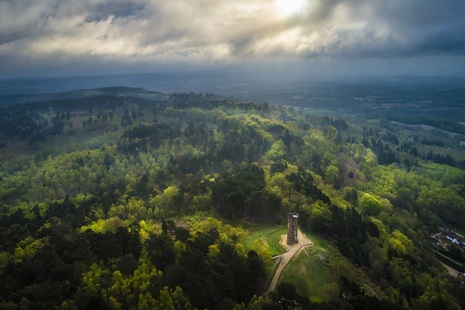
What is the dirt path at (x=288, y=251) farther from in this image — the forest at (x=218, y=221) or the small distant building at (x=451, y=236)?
the small distant building at (x=451, y=236)

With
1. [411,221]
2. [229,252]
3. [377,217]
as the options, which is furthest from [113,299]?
[411,221]

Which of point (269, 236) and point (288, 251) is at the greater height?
point (269, 236)

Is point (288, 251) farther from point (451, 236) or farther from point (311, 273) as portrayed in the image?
point (451, 236)

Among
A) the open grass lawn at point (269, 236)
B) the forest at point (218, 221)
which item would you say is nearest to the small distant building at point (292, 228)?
the open grass lawn at point (269, 236)

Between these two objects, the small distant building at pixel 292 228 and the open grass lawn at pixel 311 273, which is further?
the small distant building at pixel 292 228

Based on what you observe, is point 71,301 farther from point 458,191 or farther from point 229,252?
point 458,191

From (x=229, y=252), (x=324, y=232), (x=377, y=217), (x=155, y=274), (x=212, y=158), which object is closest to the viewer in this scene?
(x=155, y=274)

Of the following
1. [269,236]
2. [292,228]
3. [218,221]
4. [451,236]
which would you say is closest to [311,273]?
[292,228]
